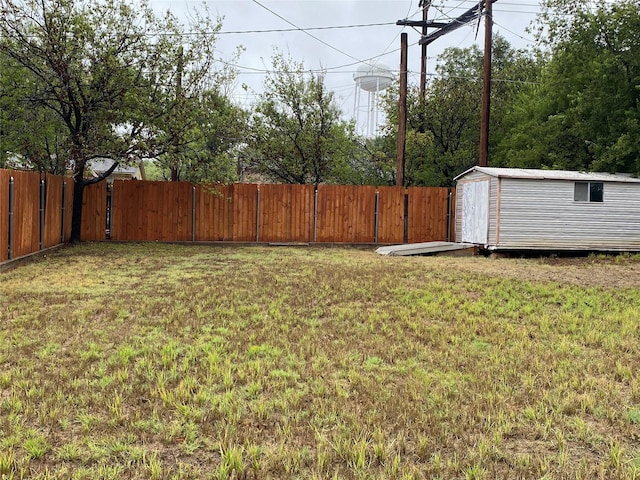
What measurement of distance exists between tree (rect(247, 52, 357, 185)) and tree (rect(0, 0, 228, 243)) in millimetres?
6024

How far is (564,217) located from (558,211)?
236mm

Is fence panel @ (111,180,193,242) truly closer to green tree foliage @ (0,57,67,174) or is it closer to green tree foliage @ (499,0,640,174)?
green tree foliage @ (0,57,67,174)

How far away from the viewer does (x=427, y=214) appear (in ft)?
51.5

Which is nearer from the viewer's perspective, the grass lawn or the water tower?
the grass lawn

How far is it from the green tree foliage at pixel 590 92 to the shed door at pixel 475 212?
13.1 ft

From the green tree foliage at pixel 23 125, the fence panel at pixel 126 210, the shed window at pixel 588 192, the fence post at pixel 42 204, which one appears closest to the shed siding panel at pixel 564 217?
the shed window at pixel 588 192

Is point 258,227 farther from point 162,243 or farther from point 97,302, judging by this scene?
point 97,302

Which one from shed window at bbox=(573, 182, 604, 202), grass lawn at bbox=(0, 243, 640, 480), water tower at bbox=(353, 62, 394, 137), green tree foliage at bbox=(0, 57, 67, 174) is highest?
water tower at bbox=(353, 62, 394, 137)

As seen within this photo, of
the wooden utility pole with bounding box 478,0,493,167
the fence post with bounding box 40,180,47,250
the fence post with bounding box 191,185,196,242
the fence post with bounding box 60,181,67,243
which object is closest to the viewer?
the fence post with bounding box 40,180,47,250

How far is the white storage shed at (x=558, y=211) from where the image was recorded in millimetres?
12820

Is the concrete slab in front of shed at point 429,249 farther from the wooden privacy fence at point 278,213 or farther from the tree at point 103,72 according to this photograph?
the tree at point 103,72

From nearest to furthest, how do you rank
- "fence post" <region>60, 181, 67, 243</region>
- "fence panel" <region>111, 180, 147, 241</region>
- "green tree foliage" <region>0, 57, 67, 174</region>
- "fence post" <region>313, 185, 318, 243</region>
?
"fence post" <region>60, 181, 67, 243</region>
"green tree foliage" <region>0, 57, 67, 174</region>
"fence panel" <region>111, 180, 147, 241</region>
"fence post" <region>313, 185, 318, 243</region>

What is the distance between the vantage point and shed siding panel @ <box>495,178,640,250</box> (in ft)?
42.1

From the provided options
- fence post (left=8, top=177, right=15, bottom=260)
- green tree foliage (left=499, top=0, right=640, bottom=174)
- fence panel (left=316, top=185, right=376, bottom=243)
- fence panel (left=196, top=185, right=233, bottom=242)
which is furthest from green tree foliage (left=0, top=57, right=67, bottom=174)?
green tree foliage (left=499, top=0, right=640, bottom=174)
